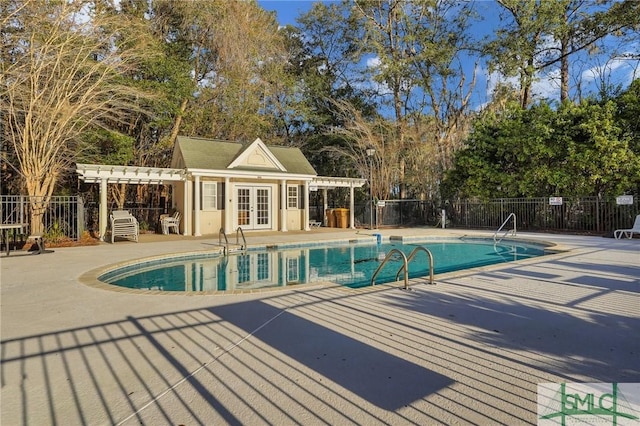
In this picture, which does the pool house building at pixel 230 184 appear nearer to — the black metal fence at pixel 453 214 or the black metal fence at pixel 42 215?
the black metal fence at pixel 42 215

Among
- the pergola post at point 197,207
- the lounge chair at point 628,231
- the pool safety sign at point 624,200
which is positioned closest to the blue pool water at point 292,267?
the lounge chair at point 628,231

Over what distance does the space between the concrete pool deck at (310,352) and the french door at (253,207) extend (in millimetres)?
10184

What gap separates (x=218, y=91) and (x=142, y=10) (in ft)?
17.2

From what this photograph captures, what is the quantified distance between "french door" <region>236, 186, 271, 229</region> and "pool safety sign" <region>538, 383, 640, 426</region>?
45.6 feet

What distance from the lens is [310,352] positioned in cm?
308

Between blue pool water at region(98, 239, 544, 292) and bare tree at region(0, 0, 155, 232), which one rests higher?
bare tree at region(0, 0, 155, 232)

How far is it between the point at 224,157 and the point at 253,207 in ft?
8.09

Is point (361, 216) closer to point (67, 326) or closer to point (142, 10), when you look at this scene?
point (142, 10)

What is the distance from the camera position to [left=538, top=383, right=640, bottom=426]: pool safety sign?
6.98 feet

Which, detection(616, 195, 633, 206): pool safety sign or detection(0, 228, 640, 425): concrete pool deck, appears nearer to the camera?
detection(0, 228, 640, 425): concrete pool deck

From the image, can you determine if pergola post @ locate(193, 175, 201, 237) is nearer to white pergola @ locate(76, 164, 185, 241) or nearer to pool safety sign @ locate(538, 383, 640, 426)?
white pergola @ locate(76, 164, 185, 241)

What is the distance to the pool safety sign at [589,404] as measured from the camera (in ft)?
6.98

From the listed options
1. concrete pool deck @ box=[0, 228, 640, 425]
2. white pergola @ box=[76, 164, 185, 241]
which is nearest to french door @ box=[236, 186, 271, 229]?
white pergola @ box=[76, 164, 185, 241]

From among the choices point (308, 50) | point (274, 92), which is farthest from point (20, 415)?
point (308, 50)
